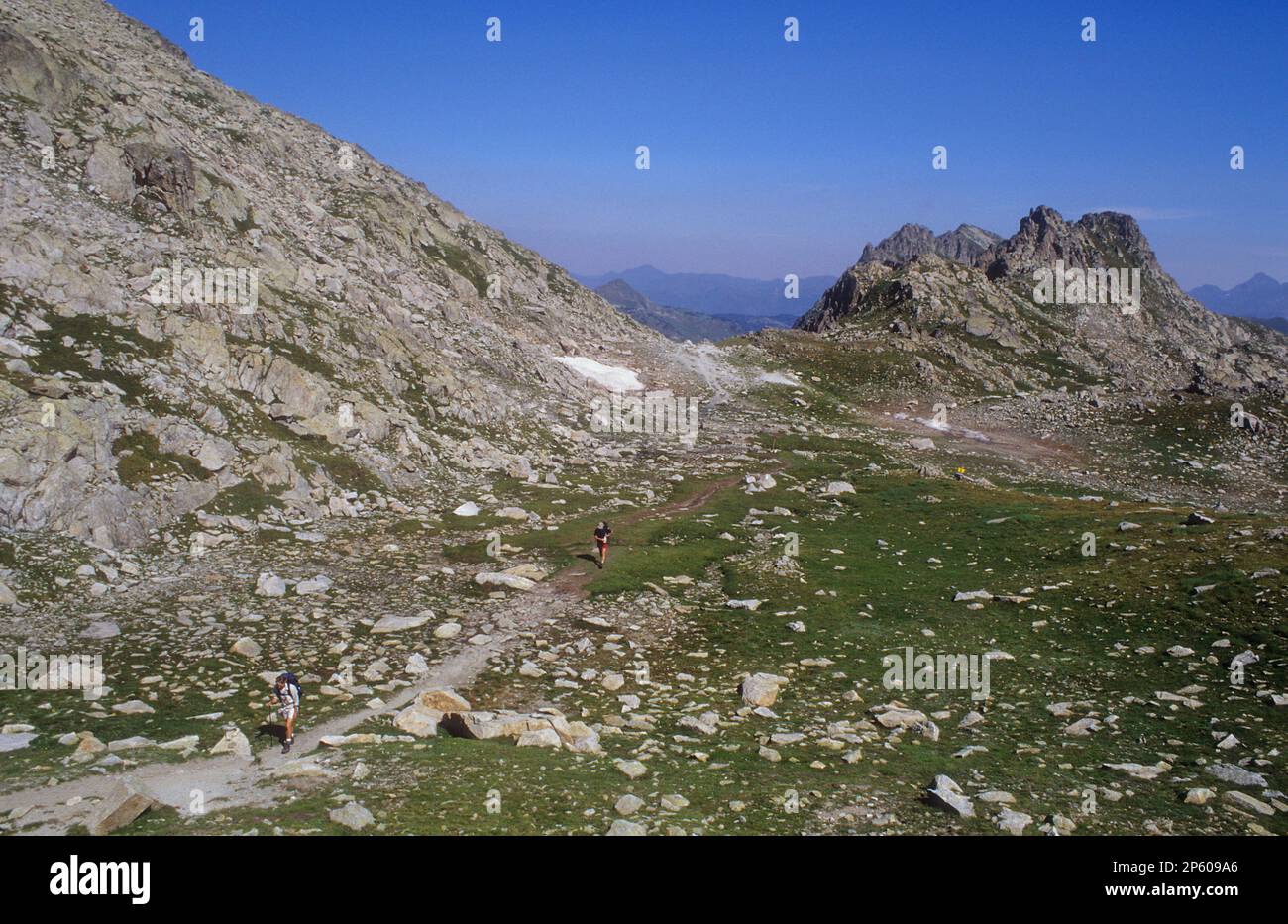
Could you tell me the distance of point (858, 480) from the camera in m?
49.9

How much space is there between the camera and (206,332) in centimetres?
3528

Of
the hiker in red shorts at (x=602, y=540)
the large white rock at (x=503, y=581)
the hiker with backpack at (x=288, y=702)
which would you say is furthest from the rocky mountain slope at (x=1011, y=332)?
the hiker with backpack at (x=288, y=702)

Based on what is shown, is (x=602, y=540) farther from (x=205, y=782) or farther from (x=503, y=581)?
(x=205, y=782)

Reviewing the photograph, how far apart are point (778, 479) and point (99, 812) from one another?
41968 millimetres

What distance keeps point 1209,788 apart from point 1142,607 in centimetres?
1115

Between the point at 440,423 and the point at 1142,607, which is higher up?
the point at 440,423

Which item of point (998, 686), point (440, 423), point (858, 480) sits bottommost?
point (998, 686)

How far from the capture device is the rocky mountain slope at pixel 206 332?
27078mm

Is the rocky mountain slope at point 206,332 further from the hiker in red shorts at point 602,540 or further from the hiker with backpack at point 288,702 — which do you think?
the hiker with backpack at point 288,702
